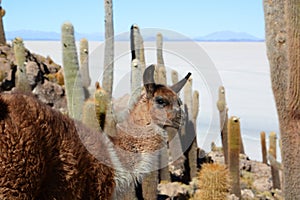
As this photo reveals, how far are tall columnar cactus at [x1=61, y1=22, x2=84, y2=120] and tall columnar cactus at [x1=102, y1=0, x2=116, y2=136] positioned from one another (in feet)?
1.51

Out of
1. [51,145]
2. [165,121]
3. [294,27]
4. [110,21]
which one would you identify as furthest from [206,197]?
[110,21]

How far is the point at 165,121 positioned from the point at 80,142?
2.87 feet

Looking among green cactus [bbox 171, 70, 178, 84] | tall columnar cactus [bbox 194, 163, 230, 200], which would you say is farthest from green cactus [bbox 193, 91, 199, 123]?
tall columnar cactus [bbox 194, 163, 230, 200]

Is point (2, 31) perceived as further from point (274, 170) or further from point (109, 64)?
point (274, 170)

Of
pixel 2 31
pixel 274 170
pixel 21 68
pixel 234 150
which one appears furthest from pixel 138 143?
pixel 2 31

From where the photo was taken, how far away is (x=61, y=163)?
3.35 m

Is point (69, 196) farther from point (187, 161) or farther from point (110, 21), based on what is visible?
point (110, 21)

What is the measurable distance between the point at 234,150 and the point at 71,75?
2656 mm

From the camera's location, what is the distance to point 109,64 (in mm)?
8219

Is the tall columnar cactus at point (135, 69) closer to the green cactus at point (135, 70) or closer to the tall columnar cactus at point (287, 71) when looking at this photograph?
the green cactus at point (135, 70)

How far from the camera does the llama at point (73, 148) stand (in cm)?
312

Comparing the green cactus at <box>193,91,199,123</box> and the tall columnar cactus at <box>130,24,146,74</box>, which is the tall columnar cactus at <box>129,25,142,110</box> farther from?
the green cactus at <box>193,91,199,123</box>

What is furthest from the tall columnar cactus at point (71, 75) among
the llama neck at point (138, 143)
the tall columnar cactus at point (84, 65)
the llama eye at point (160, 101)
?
the llama eye at point (160, 101)

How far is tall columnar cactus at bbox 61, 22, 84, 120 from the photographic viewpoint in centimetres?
645
